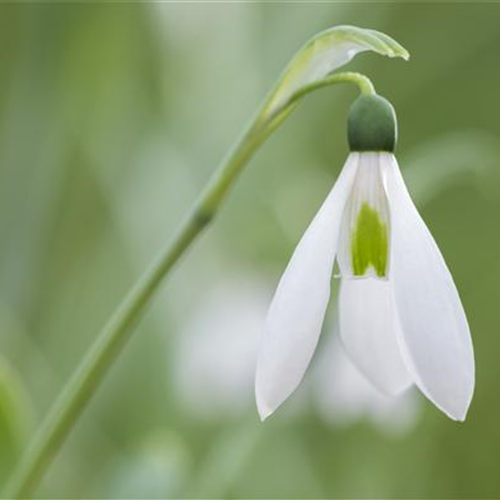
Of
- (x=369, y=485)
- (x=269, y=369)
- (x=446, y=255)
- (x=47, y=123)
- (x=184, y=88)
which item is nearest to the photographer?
(x=269, y=369)

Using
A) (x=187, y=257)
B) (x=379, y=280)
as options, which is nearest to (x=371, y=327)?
(x=379, y=280)

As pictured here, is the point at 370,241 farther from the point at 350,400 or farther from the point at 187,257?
the point at 187,257

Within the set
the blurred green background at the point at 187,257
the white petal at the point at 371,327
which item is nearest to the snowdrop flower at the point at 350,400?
the blurred green background at the point at 187,257

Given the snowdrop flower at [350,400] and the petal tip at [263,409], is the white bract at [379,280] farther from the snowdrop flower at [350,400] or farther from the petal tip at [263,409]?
the snowdrop flower at [350,400]

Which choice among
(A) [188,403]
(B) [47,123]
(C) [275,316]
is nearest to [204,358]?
(A) [188,403]

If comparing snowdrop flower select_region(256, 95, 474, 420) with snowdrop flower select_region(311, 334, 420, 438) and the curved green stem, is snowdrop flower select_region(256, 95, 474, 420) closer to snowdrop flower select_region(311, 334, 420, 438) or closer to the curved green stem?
the curved green stem

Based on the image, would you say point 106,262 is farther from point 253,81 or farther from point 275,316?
point 275,316
